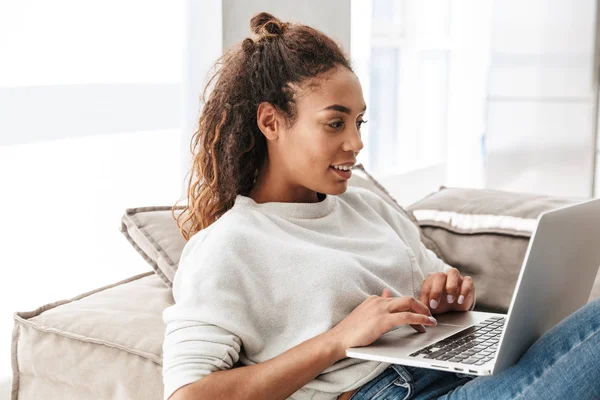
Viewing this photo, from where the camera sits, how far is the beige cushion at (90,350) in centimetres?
141

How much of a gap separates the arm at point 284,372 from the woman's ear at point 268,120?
38 cm

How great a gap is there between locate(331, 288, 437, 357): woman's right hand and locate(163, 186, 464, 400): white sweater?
79 mm

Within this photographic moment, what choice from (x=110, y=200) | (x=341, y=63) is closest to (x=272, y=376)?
(x=341, y=63)

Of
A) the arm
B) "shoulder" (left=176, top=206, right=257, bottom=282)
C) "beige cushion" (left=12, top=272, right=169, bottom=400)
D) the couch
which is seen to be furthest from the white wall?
the arm

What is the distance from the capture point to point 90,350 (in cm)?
146

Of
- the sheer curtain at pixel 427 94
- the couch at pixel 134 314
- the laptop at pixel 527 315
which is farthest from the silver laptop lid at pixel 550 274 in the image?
the sheer curtain at pixel 427 94

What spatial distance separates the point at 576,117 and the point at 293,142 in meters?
3.17

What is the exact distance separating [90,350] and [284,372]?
46cm

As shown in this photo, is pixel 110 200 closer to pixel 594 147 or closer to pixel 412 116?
pixel 412 116

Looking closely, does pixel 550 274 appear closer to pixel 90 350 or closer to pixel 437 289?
pixel 437 289

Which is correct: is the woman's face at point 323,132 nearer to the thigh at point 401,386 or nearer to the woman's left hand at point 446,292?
the woman's left hand at point 446,292

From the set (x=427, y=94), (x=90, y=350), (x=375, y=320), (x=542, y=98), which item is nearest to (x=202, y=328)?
(x=375, y=320)

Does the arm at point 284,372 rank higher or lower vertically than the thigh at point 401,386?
higher

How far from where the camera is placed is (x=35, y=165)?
6.20 feet
